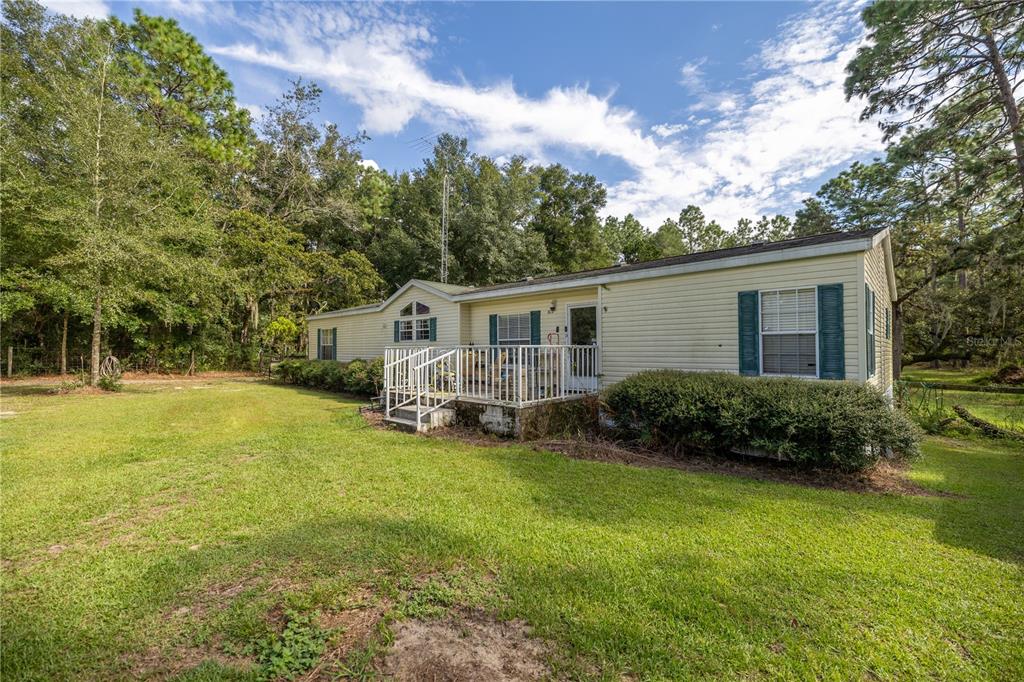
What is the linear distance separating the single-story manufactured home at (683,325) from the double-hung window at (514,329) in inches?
1.2

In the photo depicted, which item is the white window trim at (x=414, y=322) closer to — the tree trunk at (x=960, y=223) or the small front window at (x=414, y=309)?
the small front window at (x=414, y=309)

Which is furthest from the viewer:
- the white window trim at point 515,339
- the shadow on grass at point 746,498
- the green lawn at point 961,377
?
the green lawn at point 961,377

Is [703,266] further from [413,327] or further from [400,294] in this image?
[400,294]

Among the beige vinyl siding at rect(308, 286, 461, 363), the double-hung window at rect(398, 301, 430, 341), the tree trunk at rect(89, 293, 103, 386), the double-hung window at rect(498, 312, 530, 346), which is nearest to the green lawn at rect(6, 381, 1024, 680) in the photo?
the double-hung window at rect(498, 312, 530, 346)

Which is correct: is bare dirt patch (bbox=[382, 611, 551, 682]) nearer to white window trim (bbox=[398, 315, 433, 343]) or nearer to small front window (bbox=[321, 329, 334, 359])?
white window trim (bbox=[398, 315, 433, 343])

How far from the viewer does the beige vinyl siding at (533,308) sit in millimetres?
9594

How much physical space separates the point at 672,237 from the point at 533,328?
29766 mm

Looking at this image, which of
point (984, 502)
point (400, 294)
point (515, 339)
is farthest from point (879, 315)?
point (400, 294)

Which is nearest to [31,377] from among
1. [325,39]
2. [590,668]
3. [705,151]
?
[325,39]

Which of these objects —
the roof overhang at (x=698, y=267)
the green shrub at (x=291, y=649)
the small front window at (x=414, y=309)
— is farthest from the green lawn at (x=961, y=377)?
the green shrub at (x=291, y=649)

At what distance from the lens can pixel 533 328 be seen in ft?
33.7

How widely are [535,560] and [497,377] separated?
5.45 m

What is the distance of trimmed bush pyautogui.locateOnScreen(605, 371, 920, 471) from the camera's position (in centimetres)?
502

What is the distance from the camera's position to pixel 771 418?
5.42m
